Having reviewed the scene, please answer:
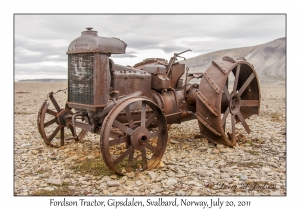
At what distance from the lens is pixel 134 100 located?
5055 mm

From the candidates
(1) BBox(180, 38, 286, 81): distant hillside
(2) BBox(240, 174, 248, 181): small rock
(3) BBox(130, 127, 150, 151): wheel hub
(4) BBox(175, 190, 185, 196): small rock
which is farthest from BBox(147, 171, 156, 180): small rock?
(1) BBox(180, 38, 286, 81): distant hillside

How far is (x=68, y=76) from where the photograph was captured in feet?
18.8

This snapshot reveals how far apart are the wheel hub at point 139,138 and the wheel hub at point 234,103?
2540 millimetres

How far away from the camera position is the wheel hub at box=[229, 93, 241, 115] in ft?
22.5

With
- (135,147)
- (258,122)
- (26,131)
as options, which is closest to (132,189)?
(135,147)

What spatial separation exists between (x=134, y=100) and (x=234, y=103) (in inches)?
117

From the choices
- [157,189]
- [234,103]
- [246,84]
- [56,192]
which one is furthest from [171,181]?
[246,84]

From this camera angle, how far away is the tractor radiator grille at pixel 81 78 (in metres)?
5.34

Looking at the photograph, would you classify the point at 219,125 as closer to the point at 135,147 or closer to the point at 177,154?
the point at 177,154

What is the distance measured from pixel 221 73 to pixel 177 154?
6.19ft

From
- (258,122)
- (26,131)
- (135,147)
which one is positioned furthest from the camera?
(258,122)

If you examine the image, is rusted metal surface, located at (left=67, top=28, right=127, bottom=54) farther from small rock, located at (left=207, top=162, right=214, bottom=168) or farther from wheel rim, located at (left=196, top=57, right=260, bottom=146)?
small rock, located at (left=207, top=162, right=214, bottom=168)

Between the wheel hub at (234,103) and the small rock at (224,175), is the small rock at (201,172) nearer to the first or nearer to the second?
the small rock at (224,175)

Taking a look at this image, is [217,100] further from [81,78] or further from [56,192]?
[56,192]
